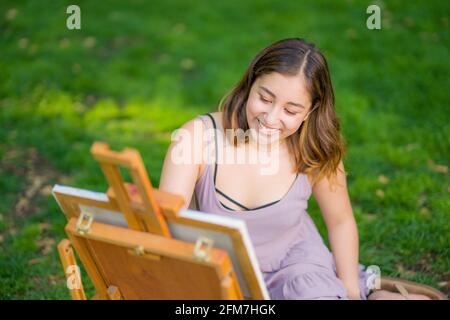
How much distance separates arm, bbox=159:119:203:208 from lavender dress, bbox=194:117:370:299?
0.24 feet

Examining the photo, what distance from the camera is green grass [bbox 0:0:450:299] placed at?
335 cm

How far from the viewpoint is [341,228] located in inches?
102

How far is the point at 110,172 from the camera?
1.64 meters

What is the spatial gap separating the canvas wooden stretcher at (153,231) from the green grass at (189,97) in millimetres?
1307

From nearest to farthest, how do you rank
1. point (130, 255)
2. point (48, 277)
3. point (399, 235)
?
point (130, 255) → point (48, 277) → point (399, 235)

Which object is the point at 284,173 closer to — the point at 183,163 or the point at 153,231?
the point at 183,163

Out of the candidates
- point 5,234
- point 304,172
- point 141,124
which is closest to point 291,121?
point 304,172

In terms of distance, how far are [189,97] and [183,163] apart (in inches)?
103

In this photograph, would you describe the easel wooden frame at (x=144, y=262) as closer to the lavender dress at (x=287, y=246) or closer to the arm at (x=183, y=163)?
the arm at (x=183, y=163)

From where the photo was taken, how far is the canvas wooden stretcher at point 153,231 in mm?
1623

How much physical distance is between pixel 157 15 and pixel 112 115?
185cm

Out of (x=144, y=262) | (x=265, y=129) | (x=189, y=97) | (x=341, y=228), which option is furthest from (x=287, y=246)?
(x=189, y=97)

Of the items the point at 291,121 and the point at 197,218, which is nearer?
the point at 197,218
